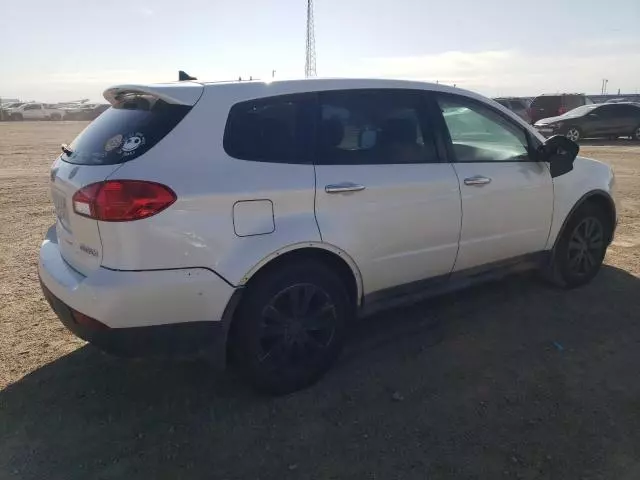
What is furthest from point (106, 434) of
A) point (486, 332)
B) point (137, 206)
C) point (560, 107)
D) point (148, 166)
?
point (560, 107)

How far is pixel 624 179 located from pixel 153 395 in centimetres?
1088

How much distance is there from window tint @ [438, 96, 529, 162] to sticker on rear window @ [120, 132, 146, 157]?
206cm

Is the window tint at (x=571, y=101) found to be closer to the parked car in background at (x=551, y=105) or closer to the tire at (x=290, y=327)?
the parked car in background at (x=551, y=105)

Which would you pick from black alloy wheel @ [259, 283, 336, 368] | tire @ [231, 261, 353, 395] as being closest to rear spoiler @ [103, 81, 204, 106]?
tire @ [231, 261, 353, 395]

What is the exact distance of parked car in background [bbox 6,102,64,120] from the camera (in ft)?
157

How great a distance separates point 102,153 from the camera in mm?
2914

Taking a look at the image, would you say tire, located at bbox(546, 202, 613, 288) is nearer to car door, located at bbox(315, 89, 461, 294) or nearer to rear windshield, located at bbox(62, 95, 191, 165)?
car door, located at bbox(315, 89, 461, 294)

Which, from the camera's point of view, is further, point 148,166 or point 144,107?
point 144,107

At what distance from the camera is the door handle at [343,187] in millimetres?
3166

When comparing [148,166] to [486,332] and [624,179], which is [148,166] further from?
[624,179]

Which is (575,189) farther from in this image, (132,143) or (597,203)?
(132,143)

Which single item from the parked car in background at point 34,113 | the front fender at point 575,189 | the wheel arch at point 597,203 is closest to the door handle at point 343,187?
the front fender at point 575,189

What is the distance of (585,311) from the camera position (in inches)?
171

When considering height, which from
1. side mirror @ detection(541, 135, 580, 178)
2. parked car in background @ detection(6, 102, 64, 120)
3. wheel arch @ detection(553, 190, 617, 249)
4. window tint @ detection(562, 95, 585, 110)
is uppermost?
side mirror @ detection(541, 135, 580, 178)
